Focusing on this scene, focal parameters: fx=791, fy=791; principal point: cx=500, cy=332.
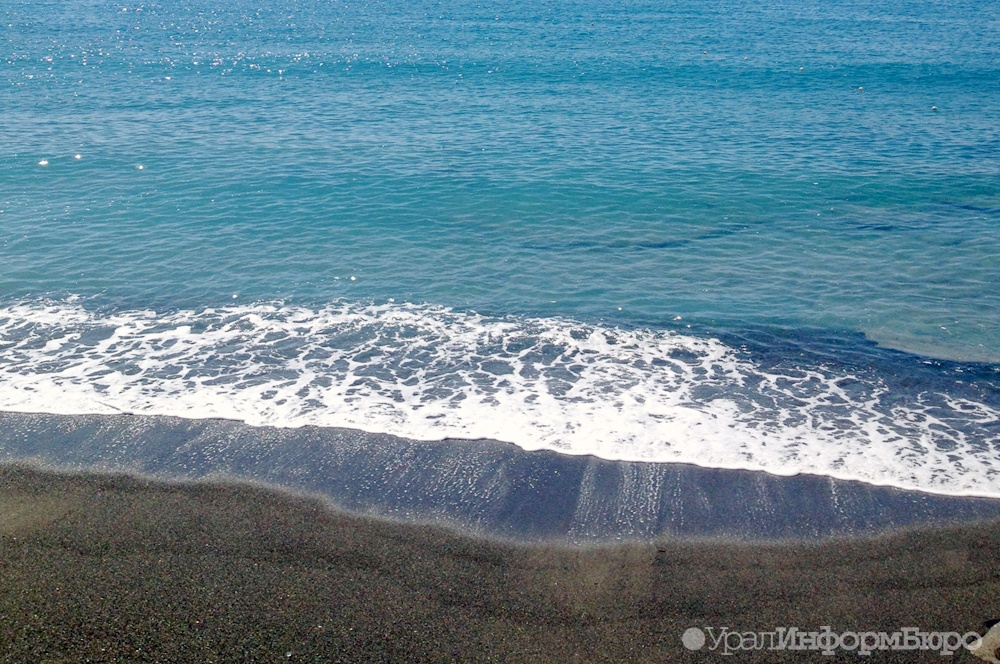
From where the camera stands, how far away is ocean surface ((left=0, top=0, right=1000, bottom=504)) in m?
14.4

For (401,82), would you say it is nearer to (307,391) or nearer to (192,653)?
(307,391)

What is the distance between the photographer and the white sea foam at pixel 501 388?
1313 cm

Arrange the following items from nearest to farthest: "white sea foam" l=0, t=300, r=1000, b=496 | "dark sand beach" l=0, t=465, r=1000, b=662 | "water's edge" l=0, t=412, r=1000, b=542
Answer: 1. "dark sand beach" l=0, t=465, r=1000, b=662
2. "water's edge" l=0, t=412, r=1000, b=542
3. "white sea foam" l=0, t=300, r=1000, b=496

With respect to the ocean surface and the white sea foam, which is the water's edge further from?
the ocean surface

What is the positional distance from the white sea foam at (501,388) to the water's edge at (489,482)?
379 millimetres

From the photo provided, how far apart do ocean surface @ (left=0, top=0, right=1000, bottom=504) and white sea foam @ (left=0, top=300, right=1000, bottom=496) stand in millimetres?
71

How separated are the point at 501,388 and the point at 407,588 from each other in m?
5.79

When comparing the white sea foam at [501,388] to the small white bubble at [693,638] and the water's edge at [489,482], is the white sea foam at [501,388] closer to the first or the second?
the water's edge at [489,482]

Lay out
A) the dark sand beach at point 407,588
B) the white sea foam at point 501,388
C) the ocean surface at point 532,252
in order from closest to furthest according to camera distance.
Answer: the dark sand beach at point 407,588, the white sea foam at point 501,388, the ocean surface at point 532,252

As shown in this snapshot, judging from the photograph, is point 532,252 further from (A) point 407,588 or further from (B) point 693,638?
(B) point 693,638

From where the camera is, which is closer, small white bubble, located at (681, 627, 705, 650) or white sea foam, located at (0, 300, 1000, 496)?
small white bubble, located at (681, 627, 705, 650)

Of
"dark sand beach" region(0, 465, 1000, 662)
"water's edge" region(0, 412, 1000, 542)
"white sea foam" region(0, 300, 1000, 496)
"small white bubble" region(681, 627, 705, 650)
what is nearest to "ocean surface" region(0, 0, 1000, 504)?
"white sea foam" region(0, 300, 1000, 496)

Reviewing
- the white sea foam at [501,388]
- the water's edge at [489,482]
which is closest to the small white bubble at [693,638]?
the water's edge at [489,482]

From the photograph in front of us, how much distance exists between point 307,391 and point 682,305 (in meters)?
9.09
